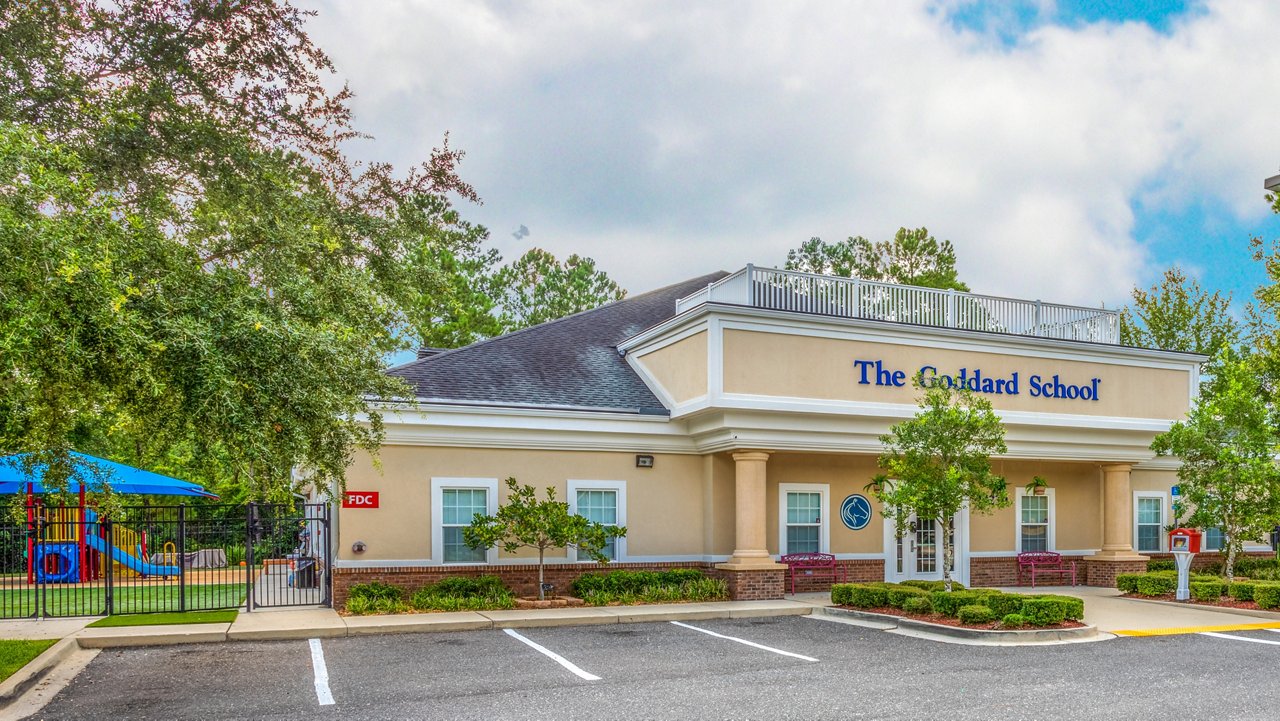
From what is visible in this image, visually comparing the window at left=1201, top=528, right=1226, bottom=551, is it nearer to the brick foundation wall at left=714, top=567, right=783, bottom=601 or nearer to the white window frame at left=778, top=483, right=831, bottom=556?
the white window frame at left=778, top=483, right=831, bottom=556

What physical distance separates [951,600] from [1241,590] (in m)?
6.36

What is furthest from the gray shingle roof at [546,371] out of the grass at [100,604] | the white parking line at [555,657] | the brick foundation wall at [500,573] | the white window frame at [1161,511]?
the white window frame at [1161,511]

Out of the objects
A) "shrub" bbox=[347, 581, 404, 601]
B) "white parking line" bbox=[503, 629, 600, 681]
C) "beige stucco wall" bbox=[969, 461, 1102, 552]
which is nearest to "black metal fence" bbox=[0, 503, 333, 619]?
"shrub" bbox=[347, 581, 404, 601]

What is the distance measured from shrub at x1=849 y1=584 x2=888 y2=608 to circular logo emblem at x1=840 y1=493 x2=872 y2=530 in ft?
12.3

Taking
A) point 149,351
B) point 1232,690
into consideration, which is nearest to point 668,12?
point 149,351

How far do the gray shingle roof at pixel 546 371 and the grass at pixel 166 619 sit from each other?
4743 millimetres

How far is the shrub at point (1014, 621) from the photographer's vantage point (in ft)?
45.1

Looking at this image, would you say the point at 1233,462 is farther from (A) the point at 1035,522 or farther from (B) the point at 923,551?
(B) the point at 923,551

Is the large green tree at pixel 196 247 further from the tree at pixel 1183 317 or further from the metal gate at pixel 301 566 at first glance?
the tree at pixel 1183 317

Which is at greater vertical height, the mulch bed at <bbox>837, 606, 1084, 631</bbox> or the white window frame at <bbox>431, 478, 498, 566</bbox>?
the white window frame at <bbox>431, 478, 498, 566</bbox>

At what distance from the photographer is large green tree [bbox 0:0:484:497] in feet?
26.7

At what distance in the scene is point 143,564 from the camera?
763 inches

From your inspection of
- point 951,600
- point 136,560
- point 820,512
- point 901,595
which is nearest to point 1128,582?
point 820,512

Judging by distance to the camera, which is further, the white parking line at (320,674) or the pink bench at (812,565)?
the pink bench at (812,565)
